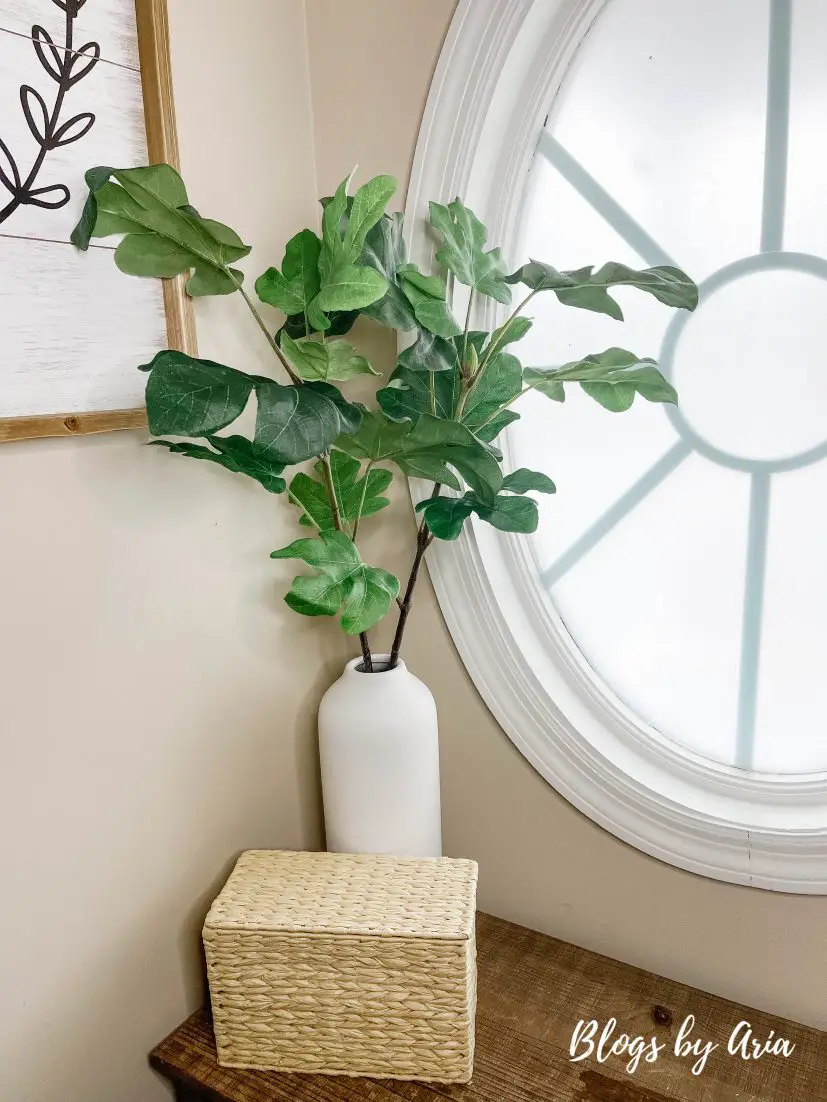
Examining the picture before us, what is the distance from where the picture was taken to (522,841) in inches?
64.3

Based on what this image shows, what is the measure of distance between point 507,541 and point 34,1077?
1064 millimetres

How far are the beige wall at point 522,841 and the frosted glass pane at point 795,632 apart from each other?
28 centimetres

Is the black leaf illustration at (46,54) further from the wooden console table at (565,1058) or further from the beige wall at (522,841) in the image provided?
the wooden console table at (565,1058)

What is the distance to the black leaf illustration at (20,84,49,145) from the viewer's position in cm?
107

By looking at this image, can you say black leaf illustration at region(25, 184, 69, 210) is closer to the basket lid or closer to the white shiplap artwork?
the white shiplap artwork

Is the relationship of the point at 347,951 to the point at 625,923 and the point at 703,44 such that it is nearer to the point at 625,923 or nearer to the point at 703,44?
the point at 625,923

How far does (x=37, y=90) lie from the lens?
1088 mm

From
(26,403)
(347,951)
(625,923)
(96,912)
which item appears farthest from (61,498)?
(625,923)

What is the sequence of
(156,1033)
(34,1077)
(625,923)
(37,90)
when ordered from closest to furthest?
(37,90) < (34,1077) < (156,1033) < (625,923)

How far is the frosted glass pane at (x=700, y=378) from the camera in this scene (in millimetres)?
1390

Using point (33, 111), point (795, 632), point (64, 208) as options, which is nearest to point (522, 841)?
point (795, 632)

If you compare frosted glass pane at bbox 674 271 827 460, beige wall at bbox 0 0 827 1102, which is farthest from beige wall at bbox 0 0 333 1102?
frosted glass pane at bbox 674 271 827 460

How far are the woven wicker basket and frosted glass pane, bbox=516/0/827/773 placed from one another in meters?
0.60

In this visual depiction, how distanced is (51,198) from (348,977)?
1.12 meters
